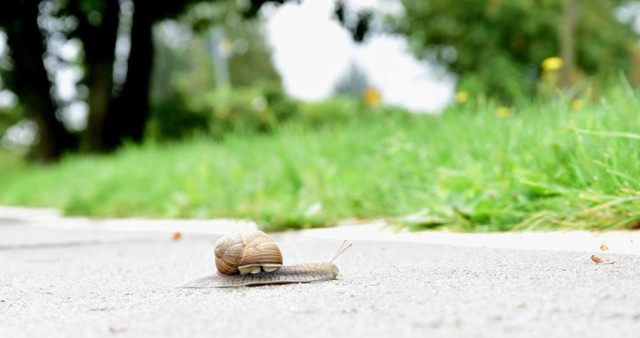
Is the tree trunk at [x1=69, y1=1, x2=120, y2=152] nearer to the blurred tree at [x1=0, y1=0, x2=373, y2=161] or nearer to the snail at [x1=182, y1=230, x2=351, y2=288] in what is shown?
the blurred tree at [x1=0, y1=0, x2=373, y2=161]

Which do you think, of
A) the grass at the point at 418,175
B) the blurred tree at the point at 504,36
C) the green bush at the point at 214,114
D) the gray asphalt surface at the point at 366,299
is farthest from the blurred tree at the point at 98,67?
the gray asphalt surface at the point at 366,299

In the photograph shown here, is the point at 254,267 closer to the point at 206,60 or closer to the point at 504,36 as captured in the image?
the point at 504,36

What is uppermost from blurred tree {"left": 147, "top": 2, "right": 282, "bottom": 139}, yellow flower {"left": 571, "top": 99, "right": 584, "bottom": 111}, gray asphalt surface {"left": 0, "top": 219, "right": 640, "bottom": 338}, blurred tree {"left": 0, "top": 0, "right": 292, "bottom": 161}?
blurred tree {"left": 147, "top": 2, "right": 282, "bottom": 139}

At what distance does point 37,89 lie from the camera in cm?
1591

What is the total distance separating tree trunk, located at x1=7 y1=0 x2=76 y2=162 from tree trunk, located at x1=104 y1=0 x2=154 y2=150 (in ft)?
5.46

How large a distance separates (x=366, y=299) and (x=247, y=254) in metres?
0.58

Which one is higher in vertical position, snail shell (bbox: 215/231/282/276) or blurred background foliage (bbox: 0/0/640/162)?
blurred background foliage (bbox: 0/0/640/162)

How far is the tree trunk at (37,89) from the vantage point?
51.8 feet

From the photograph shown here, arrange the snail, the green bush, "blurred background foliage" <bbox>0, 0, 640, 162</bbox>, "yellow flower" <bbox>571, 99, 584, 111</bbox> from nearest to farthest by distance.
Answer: the snail < "yellow flower" <bbox>571, 99, 584, 111</bbox> < "blurred background foliage" <bbox>0, 0, 640, 162</bbox> < the green bush

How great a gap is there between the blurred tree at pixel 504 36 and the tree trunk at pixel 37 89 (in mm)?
8521

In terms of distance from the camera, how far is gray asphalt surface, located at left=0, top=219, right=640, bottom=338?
2055 mm

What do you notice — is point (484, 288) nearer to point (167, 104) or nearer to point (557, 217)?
point (557, 217)

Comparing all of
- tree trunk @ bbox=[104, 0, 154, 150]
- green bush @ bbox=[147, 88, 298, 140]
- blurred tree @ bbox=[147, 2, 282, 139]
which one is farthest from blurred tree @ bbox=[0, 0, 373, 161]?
blurred tree @ bbox=[147, 2, 282, 139]

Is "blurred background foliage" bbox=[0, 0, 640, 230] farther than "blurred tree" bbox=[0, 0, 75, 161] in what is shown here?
No
